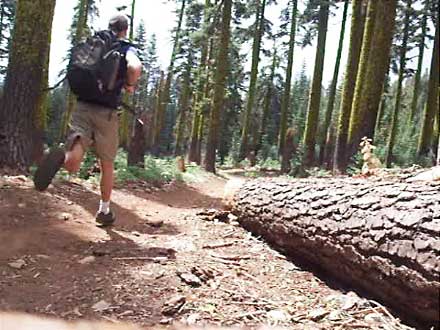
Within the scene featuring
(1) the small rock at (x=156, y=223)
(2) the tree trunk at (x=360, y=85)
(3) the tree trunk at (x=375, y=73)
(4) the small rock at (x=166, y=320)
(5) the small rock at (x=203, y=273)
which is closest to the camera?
(4) the small rock at (x=166, y=320)

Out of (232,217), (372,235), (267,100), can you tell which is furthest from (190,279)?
(267,100)

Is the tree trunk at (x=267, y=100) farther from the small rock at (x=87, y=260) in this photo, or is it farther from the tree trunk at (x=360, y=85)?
the small rock at (x=87, y=260)

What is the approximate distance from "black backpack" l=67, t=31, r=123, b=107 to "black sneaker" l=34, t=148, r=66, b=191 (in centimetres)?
60

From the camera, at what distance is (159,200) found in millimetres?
7914

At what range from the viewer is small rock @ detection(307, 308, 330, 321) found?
2.62 meters

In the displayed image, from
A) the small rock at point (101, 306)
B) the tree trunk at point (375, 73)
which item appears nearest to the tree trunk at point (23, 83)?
the small rock at point (101, 306)

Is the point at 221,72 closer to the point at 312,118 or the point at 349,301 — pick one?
the point at 312,118

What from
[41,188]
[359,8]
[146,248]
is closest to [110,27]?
[41,188]

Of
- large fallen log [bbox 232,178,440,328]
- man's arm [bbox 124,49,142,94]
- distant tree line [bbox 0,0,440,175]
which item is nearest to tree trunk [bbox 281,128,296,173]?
distant tree line [bbox 0,0,440,175]

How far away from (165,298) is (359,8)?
1193cm

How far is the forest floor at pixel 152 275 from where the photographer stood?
2596mm

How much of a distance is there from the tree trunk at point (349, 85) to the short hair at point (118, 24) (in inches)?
308

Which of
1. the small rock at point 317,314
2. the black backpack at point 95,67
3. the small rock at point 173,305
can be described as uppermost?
the black backpack at point 95,67

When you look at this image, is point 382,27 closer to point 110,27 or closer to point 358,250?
point 110,27
